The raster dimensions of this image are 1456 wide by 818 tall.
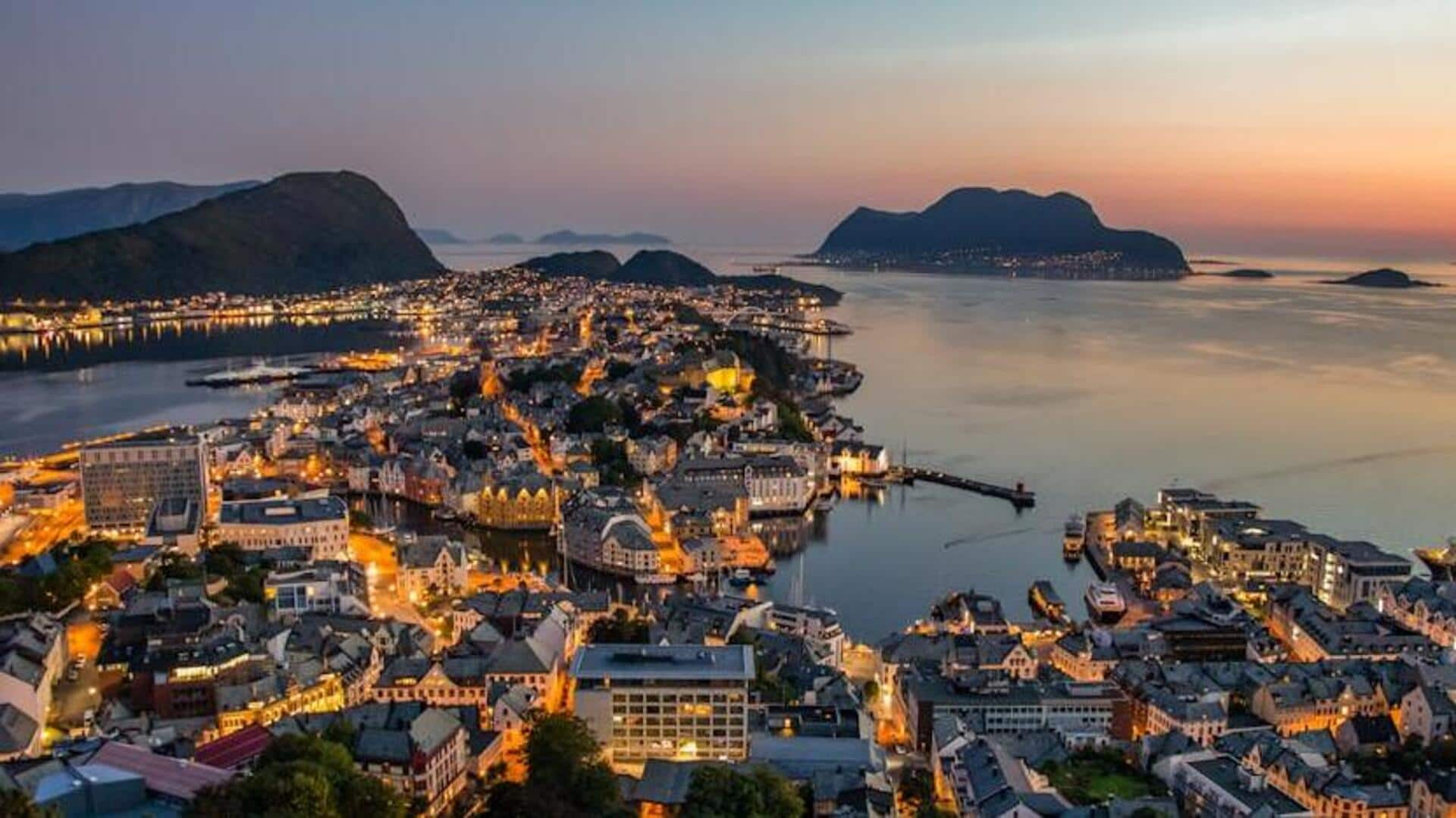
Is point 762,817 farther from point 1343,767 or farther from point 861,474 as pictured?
point 861,474

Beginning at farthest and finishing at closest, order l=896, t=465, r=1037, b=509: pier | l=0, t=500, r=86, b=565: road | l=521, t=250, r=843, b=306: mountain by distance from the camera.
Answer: l=521, t=250, r=843, b=306: mountain → l=896, t=465, r=1037, b=509: pier → l=0, t=500, r=86, b=565: road

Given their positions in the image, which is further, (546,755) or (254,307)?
(254,307)

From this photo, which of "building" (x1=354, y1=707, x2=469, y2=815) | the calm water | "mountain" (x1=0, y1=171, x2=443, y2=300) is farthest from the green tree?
"mountain" (x1=0, y1=171, x2=443, y2=300)

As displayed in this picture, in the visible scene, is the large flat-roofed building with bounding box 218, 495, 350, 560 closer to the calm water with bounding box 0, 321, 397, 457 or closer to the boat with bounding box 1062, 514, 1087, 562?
the boat with bounding box 1062, 514, 1087, 562

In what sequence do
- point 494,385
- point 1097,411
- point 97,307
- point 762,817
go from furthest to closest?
point 97,307 < point 494,385 < point 1097,411 < point 762,817

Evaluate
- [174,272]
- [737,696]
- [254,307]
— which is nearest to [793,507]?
[737,696]

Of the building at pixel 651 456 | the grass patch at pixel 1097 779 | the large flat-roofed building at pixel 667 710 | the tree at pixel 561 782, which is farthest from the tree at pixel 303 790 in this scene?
the building at pixel 651 456

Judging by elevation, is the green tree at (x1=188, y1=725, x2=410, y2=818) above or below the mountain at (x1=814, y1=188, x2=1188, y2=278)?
below

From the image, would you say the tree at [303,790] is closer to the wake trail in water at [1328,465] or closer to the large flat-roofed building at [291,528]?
the large flat-roofed building at [291,528]

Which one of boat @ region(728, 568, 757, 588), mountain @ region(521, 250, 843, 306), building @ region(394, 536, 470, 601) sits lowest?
boat @ region(728, 568, 757, 588)
